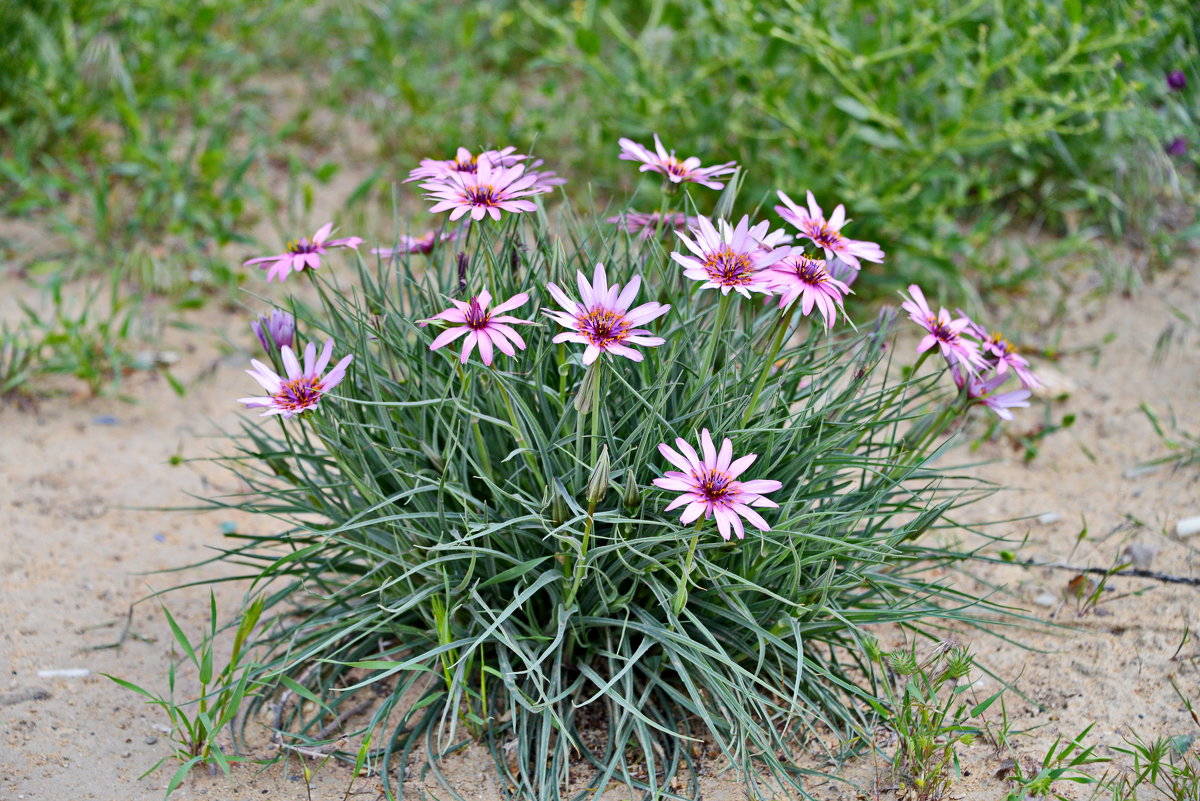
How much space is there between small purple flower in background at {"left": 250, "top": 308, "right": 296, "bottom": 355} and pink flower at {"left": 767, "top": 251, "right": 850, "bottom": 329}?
0.88 m

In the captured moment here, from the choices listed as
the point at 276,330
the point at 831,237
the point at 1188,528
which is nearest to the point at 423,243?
the point at 276,330

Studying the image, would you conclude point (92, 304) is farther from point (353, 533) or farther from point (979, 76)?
point (979, 76)

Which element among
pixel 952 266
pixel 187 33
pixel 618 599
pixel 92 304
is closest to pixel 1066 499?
pixel 952 266

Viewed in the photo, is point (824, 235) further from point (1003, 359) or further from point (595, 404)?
point (595, 404)

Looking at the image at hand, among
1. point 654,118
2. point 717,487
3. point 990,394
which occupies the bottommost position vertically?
point 654,118

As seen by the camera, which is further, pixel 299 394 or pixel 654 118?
pixel 654 118

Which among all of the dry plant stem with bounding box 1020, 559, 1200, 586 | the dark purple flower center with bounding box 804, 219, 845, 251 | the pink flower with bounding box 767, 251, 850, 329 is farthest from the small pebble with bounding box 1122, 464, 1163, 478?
the pink flower with bounding box 767, 251, 850, 329

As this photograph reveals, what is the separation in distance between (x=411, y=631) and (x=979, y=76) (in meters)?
2.39

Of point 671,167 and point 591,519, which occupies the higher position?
point 671,167

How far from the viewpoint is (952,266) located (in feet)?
10.9

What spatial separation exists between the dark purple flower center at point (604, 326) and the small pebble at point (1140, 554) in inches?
62.6

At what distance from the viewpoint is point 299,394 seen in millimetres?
1713

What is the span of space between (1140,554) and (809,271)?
56.7 inches

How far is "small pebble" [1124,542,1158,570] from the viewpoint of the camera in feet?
8.25
